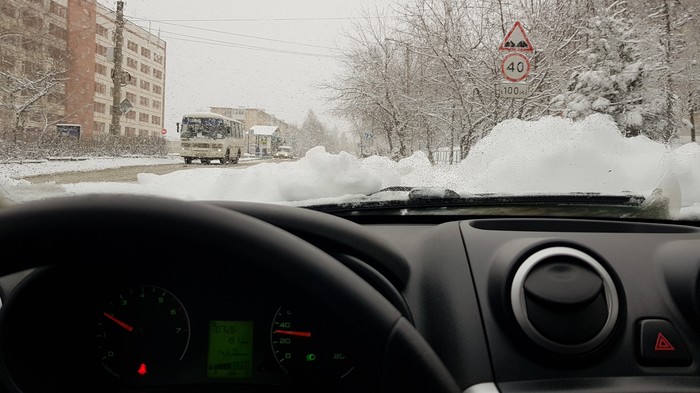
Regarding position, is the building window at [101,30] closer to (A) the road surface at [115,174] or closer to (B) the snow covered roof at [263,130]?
(A) the road surface at [115,174]

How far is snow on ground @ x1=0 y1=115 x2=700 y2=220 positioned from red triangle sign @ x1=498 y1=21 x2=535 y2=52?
1.55 metres

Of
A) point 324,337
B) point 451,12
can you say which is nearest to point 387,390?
point 324,337

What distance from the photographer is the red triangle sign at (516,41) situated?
483 centimetres

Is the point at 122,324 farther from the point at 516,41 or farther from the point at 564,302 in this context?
the point at 516,41

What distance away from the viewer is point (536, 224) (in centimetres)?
250

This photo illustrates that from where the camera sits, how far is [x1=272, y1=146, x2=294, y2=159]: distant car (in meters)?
3.35

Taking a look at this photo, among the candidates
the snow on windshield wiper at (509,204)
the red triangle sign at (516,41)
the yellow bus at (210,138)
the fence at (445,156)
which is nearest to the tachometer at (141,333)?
the snow on windshield wiper at (509,204)

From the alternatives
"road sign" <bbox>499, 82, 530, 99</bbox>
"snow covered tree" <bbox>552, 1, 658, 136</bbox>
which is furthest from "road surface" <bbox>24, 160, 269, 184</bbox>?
"road sign" <bbox>499, 82, 530, 99</bbox>

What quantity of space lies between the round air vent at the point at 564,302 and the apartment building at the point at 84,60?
6.93ft

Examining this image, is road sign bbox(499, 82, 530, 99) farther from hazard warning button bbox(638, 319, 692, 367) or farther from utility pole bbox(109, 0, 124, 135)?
utility pole bbox(109, 0, 124, 135)

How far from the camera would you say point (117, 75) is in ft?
9.86

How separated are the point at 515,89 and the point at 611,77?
899 millimetres

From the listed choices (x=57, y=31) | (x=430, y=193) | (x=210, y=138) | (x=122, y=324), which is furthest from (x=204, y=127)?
(x=122, y=324)

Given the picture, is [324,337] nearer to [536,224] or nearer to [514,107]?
[536,224]
